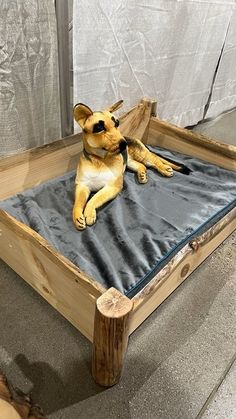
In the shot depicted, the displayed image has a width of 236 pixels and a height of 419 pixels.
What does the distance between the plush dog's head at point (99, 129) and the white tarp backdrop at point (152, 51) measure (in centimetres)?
34

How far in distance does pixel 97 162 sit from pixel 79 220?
0.19m

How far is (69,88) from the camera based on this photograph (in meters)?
1.20

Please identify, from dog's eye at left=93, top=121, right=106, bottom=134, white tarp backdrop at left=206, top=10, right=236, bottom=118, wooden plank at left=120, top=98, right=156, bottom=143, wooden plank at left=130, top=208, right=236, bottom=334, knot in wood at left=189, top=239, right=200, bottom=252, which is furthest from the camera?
white tarp backdrop at left=206, top=10, right=236, bottom=118

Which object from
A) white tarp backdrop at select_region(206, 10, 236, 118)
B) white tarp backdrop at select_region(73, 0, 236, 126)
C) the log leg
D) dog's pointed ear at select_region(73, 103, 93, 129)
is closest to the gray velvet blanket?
the log leg

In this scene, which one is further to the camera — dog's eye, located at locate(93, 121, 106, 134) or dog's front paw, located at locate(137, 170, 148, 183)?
dog's front paw, located at locate(137, 170, 148, 183)

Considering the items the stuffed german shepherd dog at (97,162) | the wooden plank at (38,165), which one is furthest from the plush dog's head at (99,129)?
the wooden plank at (38,165)

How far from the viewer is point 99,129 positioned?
937mm

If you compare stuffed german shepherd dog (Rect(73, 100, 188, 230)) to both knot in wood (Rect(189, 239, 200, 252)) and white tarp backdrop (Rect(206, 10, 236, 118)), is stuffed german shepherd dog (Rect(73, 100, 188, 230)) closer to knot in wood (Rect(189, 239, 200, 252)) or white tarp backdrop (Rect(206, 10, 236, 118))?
knot in wood (Rect(189, 239, 200, 252))

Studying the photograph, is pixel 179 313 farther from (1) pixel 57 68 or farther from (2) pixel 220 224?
(1) pixel 57 68

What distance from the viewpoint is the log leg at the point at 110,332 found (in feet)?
1.93

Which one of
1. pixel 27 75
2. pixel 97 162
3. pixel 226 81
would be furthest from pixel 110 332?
pixel 226 81

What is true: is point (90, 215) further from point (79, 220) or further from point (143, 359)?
point (143, 359)

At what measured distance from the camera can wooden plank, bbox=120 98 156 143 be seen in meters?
1.31

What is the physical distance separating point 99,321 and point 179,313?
38 centimetres
